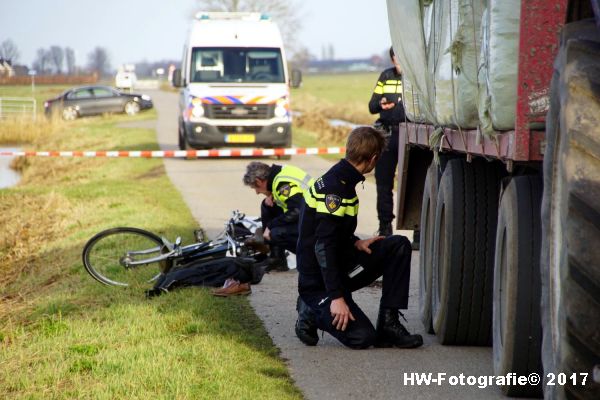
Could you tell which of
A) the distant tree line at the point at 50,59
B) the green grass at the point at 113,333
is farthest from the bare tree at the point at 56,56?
the green grass at the point at 113,333

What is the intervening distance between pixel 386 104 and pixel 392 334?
4.81 m

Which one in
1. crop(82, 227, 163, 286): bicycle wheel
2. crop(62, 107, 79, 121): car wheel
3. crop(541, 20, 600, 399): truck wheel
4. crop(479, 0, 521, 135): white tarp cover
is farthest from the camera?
crop(62, 107, 79, 121): car wheel

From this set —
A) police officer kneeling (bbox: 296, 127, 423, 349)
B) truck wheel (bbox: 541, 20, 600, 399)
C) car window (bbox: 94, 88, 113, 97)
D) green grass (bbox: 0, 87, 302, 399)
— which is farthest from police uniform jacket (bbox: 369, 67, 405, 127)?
car window (bbox: 94, 88, 113, 97)

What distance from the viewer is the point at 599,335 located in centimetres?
366

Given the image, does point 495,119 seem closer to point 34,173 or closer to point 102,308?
point 102,308

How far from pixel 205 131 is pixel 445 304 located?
1735 cm

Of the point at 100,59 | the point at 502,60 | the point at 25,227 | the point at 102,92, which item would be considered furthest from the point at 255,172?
the point at 100,59

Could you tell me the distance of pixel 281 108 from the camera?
78.3 ft

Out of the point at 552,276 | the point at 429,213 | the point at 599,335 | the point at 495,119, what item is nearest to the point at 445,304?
the point at 429,213

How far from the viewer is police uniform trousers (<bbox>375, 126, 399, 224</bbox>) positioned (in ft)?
37.3

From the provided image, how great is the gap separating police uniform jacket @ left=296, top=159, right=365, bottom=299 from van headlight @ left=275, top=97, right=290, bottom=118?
1689 centimetres

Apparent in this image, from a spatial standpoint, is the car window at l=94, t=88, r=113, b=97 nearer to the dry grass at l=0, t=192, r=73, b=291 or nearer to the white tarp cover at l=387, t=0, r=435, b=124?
the dry grass at l=0, t=192, r=73, b=291

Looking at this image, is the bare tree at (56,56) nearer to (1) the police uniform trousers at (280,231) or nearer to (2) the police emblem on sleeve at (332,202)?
(1) the police uniform trousers at (280,231)

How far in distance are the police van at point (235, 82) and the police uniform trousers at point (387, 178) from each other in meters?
12.2
